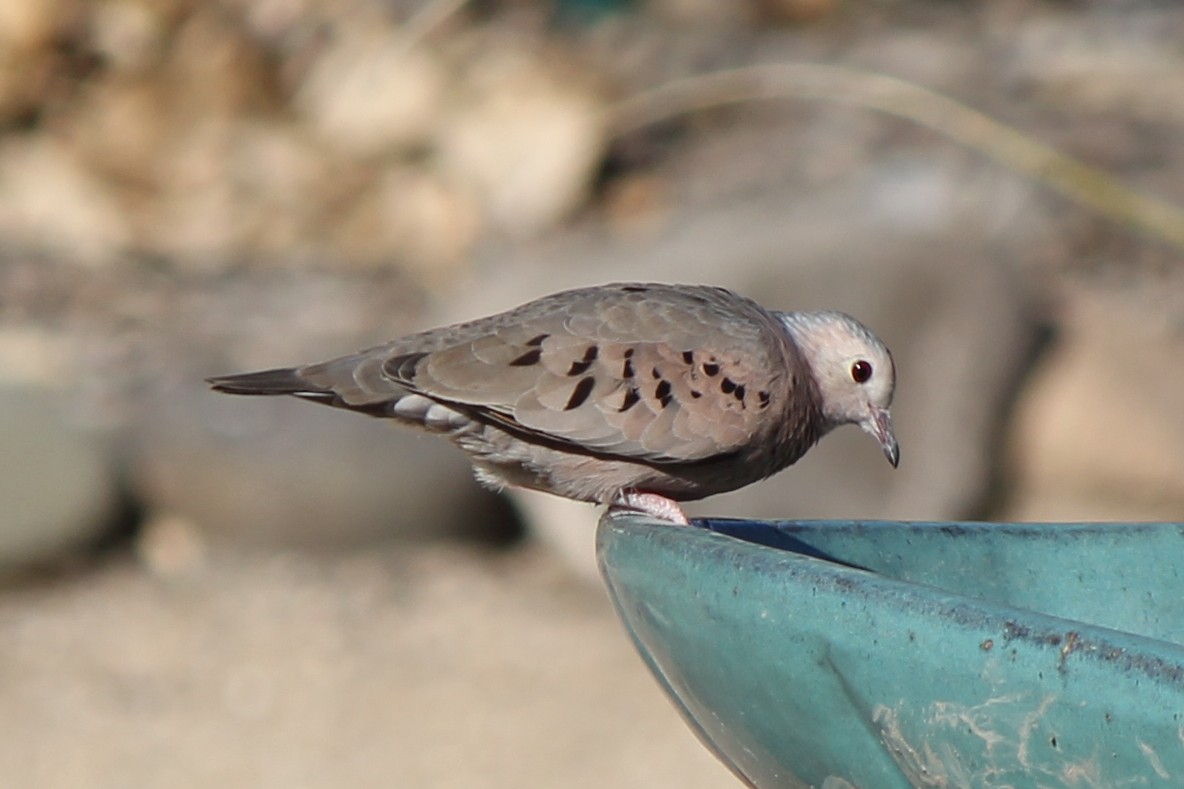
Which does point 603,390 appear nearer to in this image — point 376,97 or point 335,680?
point 335,680

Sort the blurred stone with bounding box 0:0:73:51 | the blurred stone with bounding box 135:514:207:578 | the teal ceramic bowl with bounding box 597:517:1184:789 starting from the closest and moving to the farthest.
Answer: the teal ceramic bowl with bounding box 597:517:1184:789
the blurred stone with bounding box 135:514:207:578
the blurred stone with bounding box 0:0:73:51

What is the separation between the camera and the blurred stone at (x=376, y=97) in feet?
30.2

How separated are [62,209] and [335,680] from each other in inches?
166

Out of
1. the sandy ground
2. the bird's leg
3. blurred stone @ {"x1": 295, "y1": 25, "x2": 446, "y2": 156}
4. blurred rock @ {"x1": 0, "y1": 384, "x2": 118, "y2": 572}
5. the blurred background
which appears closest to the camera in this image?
the bird's leg

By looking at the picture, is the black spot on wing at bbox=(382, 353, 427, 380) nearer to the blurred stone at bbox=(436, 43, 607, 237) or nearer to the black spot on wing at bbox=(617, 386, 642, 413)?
the black spot on wing at bbox=(617, 386, 642, 413)

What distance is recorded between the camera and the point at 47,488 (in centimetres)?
755

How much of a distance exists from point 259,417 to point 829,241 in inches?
102

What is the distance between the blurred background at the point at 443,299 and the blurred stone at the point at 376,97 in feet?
0.07

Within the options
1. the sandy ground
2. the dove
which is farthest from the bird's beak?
the sandy ground

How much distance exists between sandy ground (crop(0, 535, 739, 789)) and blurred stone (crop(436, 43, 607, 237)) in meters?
1.97

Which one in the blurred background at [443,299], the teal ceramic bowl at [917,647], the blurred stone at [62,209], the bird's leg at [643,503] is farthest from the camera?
the blurred stone at [62,209]

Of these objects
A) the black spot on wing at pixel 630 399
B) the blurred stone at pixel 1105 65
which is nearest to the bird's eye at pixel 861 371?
the black spot on wing at pixel 630 399

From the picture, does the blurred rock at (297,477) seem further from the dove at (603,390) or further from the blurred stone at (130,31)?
the dove at (603,390)

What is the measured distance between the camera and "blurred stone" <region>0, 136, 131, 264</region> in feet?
31.8
